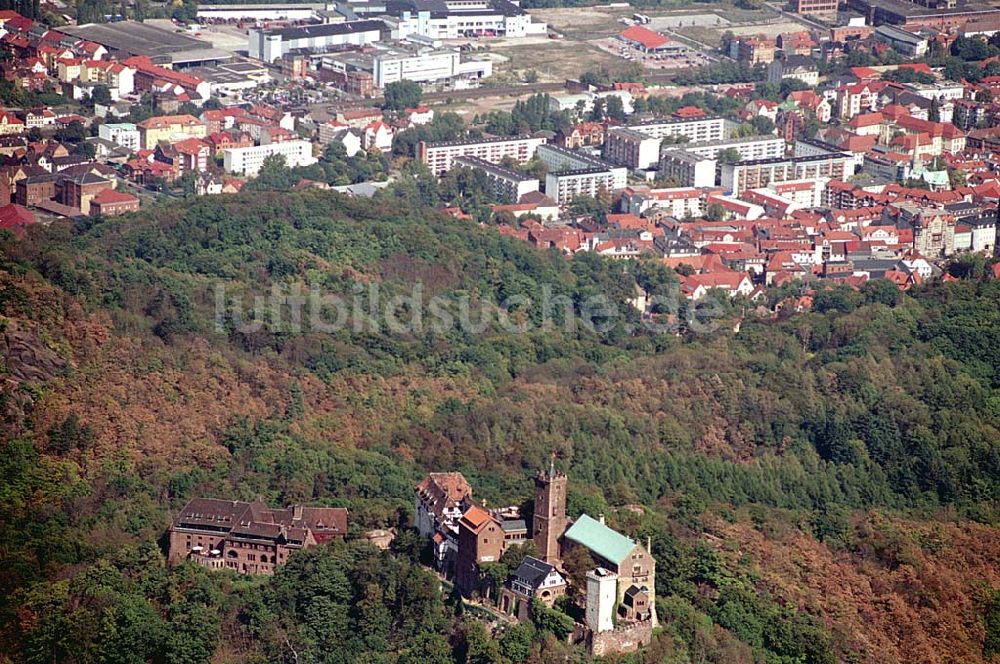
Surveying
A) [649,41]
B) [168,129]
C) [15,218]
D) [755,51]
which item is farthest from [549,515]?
[649,41]

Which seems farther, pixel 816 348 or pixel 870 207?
pixel 870 207

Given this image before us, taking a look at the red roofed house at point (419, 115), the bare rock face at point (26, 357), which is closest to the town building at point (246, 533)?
the bare rock face at point (26, 357)

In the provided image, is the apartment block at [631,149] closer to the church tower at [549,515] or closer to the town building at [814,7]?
the town building at [814,7]

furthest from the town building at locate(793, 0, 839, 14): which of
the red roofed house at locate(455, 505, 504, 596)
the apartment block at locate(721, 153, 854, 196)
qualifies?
the red roofed house at locate(455, 505, 504, 596)

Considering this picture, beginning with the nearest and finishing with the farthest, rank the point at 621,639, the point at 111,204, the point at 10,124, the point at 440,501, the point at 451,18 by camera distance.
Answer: the point at 621,639, the point at 440,501, the point at 111,204, the point at 10,124, the point at 451,18

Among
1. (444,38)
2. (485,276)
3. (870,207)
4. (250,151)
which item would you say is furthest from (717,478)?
(444,38)

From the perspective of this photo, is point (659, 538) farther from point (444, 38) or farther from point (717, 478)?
point (444, 38)

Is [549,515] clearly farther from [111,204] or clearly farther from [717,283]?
[111,204]

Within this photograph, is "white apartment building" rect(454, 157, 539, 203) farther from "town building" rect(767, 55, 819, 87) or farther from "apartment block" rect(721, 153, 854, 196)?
"town building" rect(767, 55, 819, 87)

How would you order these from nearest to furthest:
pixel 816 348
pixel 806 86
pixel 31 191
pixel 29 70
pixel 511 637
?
pixel 511 637, pixel 816 348, pixel 31 191, pixel 29 70, pixel 806 86
